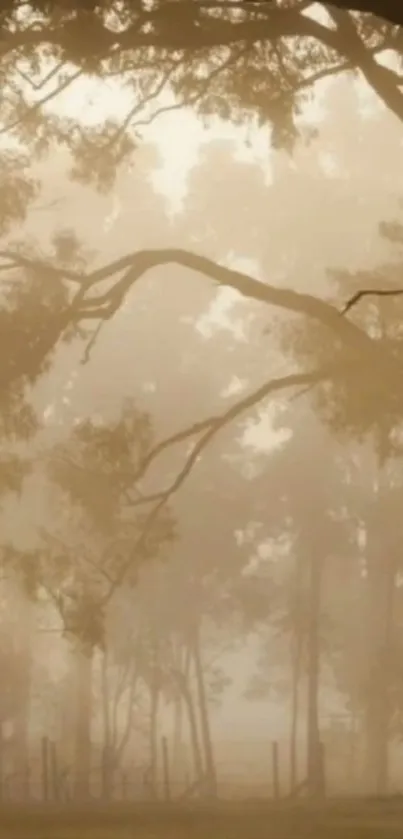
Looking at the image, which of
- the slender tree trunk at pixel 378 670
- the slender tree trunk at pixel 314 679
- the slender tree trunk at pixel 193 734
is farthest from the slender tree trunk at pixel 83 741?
the slender tree trunk at pixel 378 670

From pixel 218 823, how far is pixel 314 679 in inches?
122

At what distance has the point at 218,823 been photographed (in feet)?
16.0

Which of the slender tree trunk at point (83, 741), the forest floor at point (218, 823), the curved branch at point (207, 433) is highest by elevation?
the curved branch at point (207, 433)

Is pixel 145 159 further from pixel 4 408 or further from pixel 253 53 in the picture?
pixel 4 408

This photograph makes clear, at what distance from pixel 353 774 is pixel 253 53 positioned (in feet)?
20.7

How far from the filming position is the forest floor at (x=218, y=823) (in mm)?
4586

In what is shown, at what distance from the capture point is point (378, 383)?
16.5 feet

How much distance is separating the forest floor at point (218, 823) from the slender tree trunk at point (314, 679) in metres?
1.78

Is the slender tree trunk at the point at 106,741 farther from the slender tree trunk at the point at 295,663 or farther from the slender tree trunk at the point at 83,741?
the slender tree trunk at the point at 295,663

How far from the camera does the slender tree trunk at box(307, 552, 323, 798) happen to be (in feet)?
24.2

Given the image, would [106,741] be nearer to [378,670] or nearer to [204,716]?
[204,716]

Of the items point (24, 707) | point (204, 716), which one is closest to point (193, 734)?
point (204, 716)

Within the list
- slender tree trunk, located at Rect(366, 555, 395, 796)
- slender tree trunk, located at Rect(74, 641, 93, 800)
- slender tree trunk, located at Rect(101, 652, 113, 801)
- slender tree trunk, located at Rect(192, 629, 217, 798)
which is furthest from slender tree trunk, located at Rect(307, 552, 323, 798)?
slender tree trunk, located at Rect(74, 641, 93, 800)

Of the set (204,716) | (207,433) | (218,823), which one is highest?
(207,433)
